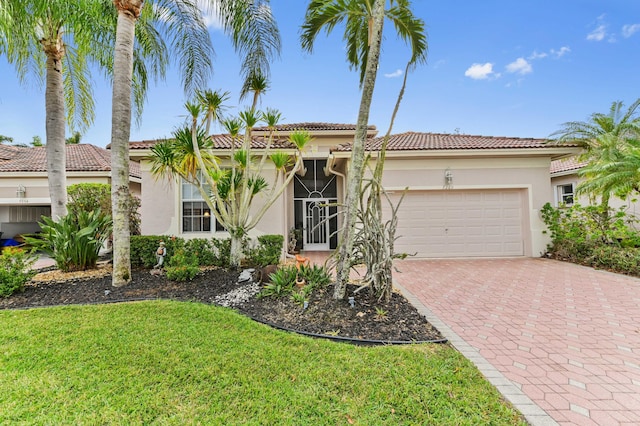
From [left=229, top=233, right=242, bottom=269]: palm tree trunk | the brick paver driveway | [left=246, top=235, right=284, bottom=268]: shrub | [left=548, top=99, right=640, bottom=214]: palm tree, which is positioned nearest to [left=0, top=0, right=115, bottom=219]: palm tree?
[left=229, top=233, right=242, bottom=269]: palm tree trunk

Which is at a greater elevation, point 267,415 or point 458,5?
point 458,5

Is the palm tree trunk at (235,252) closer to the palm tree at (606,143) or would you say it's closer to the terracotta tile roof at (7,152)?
the palm tree at (606,143)

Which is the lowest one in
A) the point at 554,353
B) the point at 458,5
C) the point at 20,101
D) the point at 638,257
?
the point at 554,353

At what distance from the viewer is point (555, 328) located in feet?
15.1

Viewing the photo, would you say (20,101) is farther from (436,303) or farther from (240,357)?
(436,303)

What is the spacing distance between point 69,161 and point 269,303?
16.2 meters

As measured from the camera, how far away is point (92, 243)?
8.12 metres


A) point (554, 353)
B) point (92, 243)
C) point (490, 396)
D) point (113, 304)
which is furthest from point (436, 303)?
point (92, 243)

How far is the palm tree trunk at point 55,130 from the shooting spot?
8.92m

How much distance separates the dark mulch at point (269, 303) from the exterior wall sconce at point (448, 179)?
7014mm

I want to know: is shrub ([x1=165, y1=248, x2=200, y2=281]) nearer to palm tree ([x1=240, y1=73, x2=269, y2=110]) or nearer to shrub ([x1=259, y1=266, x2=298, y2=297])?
shrub ([x1=259, y1=266, x2=298, y2=297])

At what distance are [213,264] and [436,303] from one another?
A: 6.79 meters

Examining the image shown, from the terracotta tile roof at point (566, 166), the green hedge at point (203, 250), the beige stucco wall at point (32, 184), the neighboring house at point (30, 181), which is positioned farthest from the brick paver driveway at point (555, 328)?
the neighboring house at point (30, 181)

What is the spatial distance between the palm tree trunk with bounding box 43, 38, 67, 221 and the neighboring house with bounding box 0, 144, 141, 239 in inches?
183
